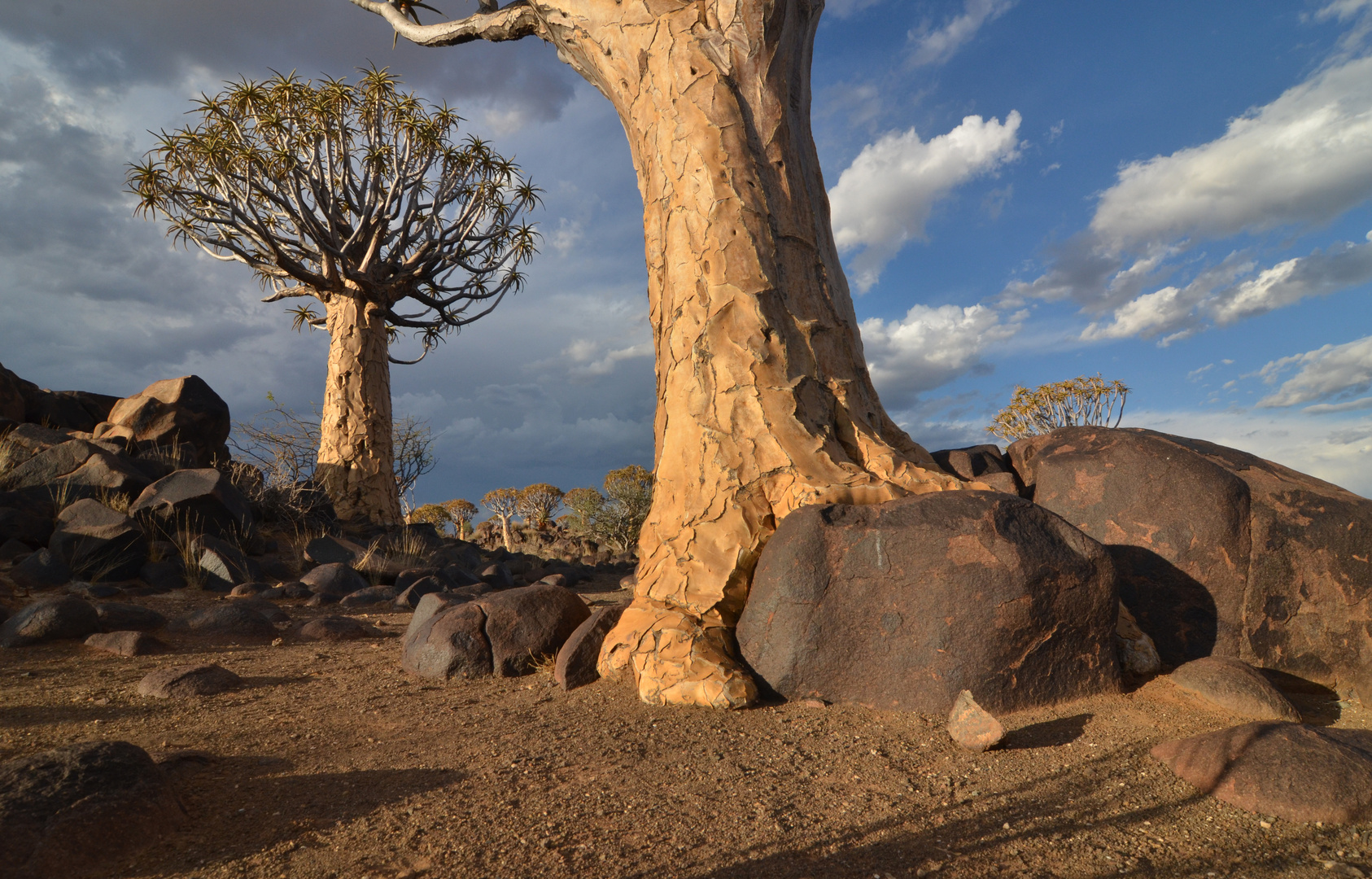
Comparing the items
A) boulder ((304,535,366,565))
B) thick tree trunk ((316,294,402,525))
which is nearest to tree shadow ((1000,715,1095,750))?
boulder ((304,535,366,565))

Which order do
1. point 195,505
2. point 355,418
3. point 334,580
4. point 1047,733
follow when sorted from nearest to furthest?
point 1047,733
point 334,580
point 195,505
point 355,418

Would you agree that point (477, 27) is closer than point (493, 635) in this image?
No

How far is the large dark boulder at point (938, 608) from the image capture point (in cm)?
348

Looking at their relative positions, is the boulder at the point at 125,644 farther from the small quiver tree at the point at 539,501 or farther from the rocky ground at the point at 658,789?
the small quiver tree at the point at 539,501

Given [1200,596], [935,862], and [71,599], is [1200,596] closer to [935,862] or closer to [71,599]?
[935,862]

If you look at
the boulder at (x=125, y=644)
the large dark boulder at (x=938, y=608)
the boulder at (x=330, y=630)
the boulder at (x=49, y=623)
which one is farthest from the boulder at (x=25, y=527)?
the large dark boulder at (x=938, y=608)

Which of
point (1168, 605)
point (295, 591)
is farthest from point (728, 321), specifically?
point (295, 591)

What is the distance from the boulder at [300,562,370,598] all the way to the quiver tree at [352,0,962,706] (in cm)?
475

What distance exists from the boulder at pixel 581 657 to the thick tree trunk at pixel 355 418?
368 inches

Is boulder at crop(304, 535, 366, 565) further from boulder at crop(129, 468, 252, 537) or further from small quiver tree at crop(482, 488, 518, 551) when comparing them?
small quiver tree at crop(482, 488, 518, 551)

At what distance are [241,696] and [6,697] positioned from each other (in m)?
1.14

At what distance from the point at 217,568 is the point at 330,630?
2771mm

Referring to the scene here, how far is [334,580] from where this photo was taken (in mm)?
8164

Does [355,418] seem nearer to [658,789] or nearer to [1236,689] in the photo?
[658,789]
